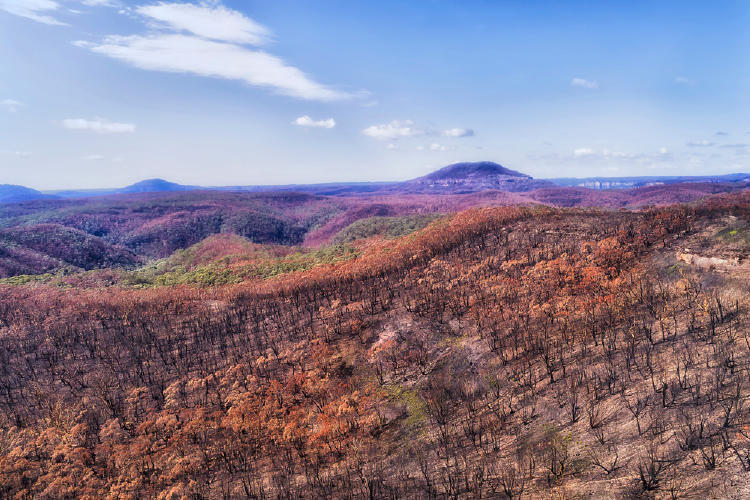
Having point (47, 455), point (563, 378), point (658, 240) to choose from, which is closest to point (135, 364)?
point (47, 455)

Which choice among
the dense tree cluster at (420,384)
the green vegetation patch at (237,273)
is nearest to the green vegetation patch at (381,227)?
the green vegetation patch at (237,273)

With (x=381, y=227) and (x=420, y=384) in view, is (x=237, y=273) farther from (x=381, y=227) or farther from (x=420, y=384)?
(x=381, y=227)

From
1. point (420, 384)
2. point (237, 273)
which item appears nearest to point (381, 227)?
point (237, 273)

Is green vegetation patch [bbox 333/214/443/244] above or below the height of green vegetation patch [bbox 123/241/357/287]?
above

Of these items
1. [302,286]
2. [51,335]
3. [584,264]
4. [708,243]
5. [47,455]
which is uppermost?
[708,243]

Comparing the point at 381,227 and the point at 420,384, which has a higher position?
the point at 381,227

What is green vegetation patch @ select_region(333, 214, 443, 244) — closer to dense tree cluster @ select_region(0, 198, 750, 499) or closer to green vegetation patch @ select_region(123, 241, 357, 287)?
green vegetation patch @ select_region(123, 241, 357, 287)

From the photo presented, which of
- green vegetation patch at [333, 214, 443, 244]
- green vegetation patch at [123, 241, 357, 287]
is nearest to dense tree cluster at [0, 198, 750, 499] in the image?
green vegetation patch at [123, 241, 357, 287]

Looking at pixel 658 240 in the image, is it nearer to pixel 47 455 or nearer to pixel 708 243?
pixel 708 243
